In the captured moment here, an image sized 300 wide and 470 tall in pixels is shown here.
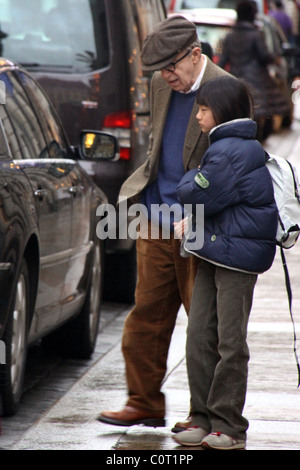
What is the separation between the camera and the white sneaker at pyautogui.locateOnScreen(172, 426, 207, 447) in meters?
5.18

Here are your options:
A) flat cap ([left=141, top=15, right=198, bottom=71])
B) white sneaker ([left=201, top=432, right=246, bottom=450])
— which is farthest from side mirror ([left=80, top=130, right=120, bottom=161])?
white sneaker ([left=201, top=432, right=246, bottom=450])

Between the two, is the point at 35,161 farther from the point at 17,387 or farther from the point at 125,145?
the point at 125,145

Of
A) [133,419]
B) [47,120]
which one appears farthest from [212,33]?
[133,419]

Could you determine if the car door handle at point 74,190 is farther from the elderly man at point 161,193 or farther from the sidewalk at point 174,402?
the elderly man at point 161,193

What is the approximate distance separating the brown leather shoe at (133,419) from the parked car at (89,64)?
324 cm

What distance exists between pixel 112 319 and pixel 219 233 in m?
3.72

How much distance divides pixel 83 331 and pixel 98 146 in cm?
108

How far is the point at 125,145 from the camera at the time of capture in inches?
346

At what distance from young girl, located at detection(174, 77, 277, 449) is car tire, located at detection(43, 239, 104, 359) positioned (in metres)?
2.14

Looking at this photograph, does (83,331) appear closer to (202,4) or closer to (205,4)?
(202,4)

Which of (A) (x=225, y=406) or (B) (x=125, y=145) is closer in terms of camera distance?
(A) (x=225, y=406)

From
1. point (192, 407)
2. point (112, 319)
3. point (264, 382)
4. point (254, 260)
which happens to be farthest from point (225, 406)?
point (112, 319)

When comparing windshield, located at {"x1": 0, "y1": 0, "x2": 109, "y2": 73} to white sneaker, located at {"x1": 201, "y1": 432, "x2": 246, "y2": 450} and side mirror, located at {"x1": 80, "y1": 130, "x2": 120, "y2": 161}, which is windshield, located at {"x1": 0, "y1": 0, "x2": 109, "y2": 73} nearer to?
side mirror, located at {"x1": 80, "y1": 130, "x2": 120, "y2": 161}

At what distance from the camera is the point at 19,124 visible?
6336 millimetres
